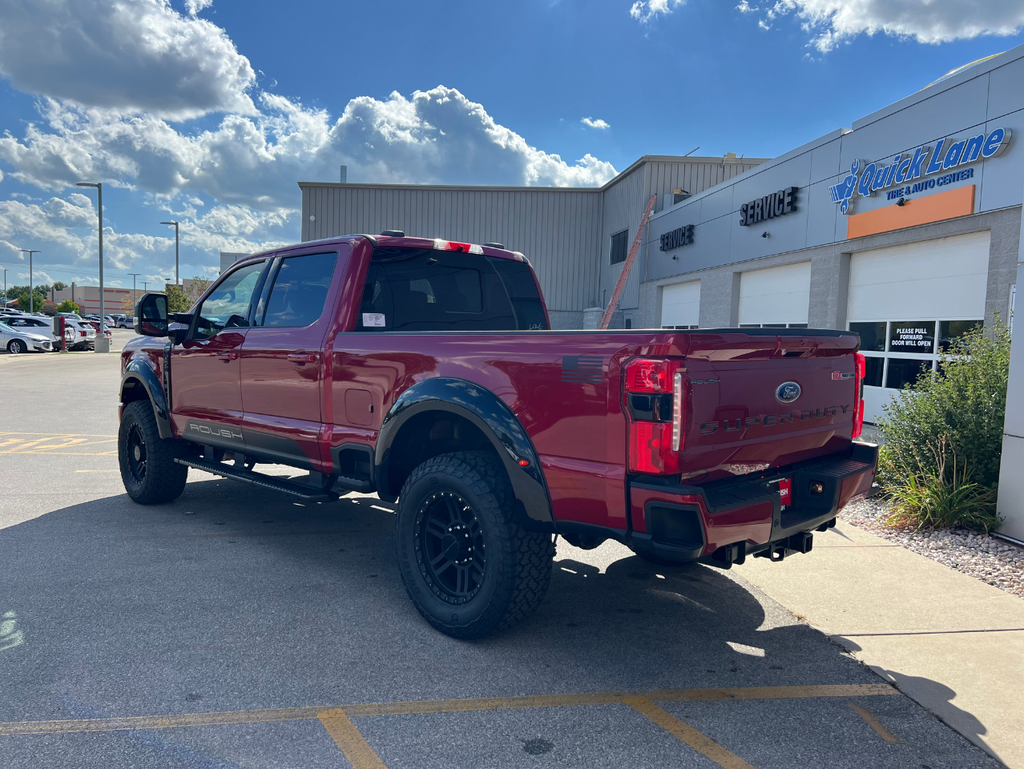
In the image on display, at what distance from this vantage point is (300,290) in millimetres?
5012

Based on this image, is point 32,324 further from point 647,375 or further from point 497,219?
point 647,375

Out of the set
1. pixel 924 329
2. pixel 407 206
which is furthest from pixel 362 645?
pixel 407 206

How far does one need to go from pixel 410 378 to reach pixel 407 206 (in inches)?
1073

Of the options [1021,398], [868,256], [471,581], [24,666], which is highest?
[868,256]

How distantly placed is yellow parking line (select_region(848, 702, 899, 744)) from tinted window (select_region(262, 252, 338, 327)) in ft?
11.8

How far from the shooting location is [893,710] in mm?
3125

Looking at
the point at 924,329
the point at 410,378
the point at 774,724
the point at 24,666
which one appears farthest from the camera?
the point at 924,329

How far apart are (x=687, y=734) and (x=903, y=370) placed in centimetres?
1107

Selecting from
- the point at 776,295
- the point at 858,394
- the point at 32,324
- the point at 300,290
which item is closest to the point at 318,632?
the point at 300,290

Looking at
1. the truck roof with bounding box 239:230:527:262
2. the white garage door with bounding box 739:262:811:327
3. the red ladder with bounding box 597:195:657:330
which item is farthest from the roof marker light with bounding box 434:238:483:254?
the red ladder with bounding box 597:195:657:330

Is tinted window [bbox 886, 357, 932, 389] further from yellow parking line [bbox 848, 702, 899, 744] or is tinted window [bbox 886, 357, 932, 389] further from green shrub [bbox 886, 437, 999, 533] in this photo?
yellow parking line [bbox 848, 702, 899, 744]

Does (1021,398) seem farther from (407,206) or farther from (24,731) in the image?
(407,206)

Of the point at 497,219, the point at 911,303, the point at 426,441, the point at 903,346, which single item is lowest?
the point at 426,441

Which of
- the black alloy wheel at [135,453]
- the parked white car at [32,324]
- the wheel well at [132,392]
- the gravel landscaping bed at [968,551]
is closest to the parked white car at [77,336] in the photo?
the parked white car at [32,324]
